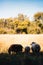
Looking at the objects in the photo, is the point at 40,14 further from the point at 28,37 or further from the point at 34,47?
the point at 34,47

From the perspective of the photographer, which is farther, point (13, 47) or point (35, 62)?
point (13, 47)

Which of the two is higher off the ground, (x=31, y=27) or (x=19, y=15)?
(x=19, y=15)

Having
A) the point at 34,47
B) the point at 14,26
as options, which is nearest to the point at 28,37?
the point at 34,47

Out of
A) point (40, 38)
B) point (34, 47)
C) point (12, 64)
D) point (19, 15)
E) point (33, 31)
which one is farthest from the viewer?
point (19, 15)

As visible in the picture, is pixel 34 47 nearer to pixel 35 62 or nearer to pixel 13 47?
pixel 13 47

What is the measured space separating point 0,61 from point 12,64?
0.40 meters

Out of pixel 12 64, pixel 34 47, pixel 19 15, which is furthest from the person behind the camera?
pixel 19 15

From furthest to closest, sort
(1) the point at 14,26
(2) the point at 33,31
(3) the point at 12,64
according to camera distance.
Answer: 1. (1) the point at 14,26
2. (2) the point at 33,31
3. (3) the point at 12,64

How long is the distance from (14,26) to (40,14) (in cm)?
1094

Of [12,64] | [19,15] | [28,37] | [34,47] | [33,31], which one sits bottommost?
[12,64]

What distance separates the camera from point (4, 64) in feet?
21.2

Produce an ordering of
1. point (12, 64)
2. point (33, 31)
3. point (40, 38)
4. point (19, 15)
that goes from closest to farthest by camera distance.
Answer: point (12, 64), point (40, 38), point (33, 31), point (19, 15)

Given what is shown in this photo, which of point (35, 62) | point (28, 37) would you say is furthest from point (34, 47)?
point (35, 62)

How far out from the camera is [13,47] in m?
14.5
